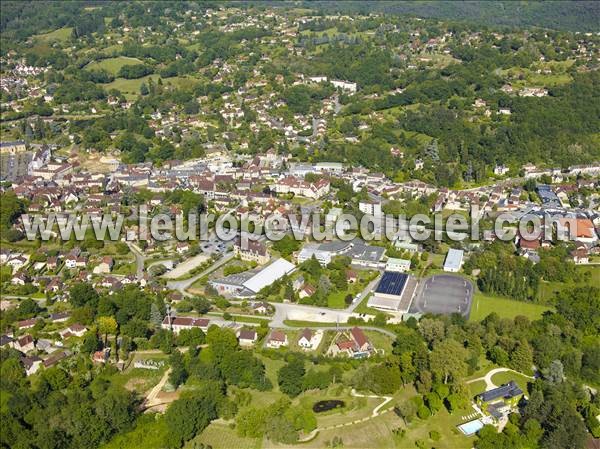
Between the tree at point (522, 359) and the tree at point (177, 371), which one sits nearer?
the tree at point (177, 371)

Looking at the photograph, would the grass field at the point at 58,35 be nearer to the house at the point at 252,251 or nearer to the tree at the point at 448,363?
the house at the point at 252,251

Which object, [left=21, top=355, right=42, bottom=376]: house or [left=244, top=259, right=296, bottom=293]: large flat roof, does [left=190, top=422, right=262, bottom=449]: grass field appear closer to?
[left=21, top=355, right=42, bottom=376]: house

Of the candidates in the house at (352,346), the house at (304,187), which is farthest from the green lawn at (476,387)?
the house at (304,187)

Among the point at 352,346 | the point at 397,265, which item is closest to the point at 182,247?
the point at 397,265

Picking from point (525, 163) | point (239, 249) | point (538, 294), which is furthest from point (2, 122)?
point (538, 294)

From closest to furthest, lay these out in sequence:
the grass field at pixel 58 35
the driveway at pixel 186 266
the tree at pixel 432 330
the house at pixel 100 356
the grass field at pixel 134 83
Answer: the house at pixel 100 356 → the tree at pixel 432 330 → the driveway at pixel 186 266 → the grass field at pixel 134 83 → the grass field at pixel 58 35

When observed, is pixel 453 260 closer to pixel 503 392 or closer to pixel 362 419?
pixel 503 392

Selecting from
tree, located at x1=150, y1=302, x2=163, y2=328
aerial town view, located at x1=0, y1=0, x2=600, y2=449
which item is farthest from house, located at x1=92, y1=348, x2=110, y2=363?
tree, located at x1=150, y1=302, x2=163, y2=328
